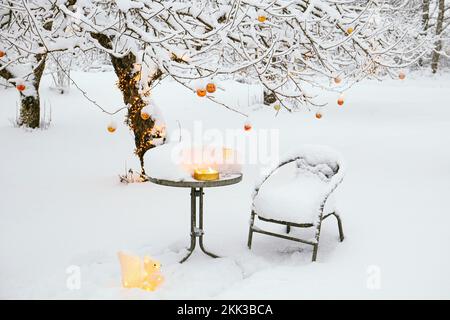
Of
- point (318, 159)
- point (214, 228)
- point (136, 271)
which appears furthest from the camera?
point (214, 228)

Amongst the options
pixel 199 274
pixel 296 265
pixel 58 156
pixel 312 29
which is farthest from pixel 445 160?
pixel 58 156

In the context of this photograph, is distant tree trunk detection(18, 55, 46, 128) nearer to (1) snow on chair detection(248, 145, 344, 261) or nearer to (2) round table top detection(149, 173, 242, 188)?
(1) snow on chair detection(248, 145, 344, 261)

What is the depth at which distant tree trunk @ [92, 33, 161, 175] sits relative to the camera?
6.30 m

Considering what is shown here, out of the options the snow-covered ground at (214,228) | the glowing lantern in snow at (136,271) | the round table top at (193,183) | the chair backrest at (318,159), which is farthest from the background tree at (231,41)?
the glowing lantern in snow at (136,271)

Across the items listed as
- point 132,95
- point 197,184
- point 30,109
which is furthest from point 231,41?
point 30,109

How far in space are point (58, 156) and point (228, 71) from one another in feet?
19.0

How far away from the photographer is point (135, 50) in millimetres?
6012

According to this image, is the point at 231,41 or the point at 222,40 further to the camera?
the point at 231,41

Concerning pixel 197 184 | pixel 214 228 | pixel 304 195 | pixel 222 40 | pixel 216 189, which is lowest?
pixel 214 228

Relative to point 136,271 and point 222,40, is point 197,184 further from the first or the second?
point 222,40

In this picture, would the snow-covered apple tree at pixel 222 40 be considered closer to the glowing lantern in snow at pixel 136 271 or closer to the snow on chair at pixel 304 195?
the snow on chair at pixel 304 195

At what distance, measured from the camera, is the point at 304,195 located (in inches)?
164

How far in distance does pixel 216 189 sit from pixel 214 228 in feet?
5.27

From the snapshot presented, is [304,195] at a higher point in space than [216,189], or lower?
higher
